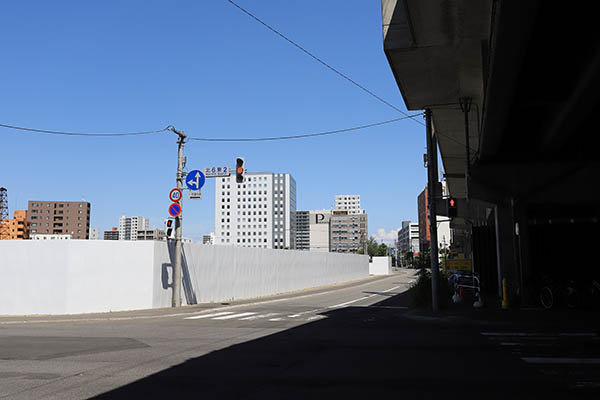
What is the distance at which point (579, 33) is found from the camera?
8922 millimetres

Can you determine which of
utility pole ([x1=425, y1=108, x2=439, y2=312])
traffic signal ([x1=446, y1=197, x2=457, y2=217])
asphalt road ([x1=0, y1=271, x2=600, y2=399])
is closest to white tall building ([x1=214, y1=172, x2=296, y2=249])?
utility pole ([x1=425, y1=108, x2=439, y2=312])

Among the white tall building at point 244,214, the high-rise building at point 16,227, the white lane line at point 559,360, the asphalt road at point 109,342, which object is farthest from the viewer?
the white tall building at point 244,214

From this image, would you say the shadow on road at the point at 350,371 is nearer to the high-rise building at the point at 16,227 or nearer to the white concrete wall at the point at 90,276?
the white concrete wall at the point at 90,276

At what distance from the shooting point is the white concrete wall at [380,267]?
8319 centimetres

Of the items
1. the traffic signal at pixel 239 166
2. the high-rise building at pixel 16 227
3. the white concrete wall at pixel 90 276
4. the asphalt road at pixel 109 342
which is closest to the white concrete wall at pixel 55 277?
the white concrete wall at pixel 90 276

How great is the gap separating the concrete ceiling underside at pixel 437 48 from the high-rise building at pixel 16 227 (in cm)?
20138

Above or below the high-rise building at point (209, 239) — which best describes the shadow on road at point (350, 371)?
below

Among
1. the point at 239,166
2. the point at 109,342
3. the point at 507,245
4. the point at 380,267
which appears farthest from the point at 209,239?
the point at 109,342

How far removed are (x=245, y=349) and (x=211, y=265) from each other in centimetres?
1389

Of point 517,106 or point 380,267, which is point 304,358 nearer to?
point 517,106

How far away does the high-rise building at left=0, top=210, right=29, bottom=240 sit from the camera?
189 meters

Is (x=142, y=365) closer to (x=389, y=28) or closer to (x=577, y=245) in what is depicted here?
(x=389, y=28)

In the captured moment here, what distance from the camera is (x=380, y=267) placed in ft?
273

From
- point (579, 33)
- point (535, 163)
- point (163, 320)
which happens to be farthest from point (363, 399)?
point (535, 163)
